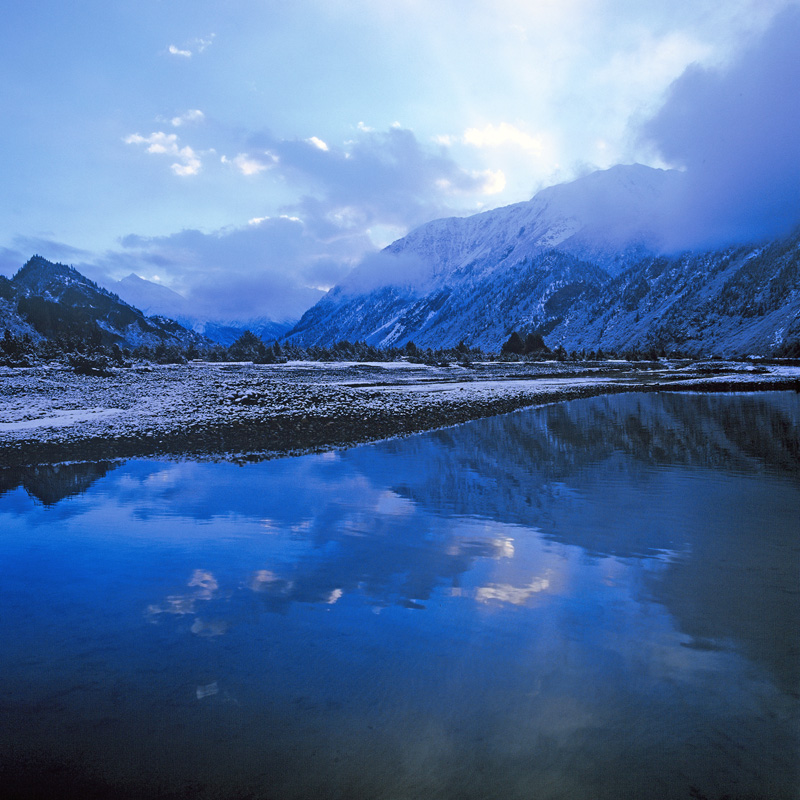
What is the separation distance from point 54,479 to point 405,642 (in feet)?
58.7

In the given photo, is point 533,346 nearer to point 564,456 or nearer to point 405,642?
point 564,456

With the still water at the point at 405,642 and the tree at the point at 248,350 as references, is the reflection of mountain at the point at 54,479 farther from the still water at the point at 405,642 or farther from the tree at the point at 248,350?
the tree at the point at 248,350

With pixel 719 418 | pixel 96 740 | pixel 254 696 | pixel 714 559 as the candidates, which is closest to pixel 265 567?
pixel 254 696

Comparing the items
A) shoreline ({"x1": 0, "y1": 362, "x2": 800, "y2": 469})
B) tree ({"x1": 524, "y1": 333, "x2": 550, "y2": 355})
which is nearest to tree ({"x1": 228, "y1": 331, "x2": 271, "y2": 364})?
tree ({"x1": 524, "y1": 333, "x2": 550, "y2": 355})

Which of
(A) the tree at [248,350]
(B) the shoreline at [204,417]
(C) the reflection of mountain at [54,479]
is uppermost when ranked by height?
(A) the tree at [248,350]

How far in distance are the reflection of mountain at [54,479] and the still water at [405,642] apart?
3.60ft

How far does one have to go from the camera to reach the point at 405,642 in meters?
8.19

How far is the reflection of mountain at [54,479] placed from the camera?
60.1 feet

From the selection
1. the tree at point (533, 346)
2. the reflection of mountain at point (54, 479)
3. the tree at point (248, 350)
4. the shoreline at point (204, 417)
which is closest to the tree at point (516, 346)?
the tree at point (533, 346)

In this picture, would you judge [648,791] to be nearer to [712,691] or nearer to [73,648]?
[712,691]

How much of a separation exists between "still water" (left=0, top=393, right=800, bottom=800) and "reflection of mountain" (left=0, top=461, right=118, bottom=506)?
3.60 ft

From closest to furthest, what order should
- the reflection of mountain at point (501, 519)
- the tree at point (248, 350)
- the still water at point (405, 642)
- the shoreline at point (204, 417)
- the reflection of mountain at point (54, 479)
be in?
the still water at point (405, 642)
the reflection of mountain at point (501, 519)
the reflection of mountain at point (54, 479)
the shoreline at point (204, 417)
the tree at point (248, 350)

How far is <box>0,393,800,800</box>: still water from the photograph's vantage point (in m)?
5.65

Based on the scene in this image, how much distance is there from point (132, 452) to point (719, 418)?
3419cm
